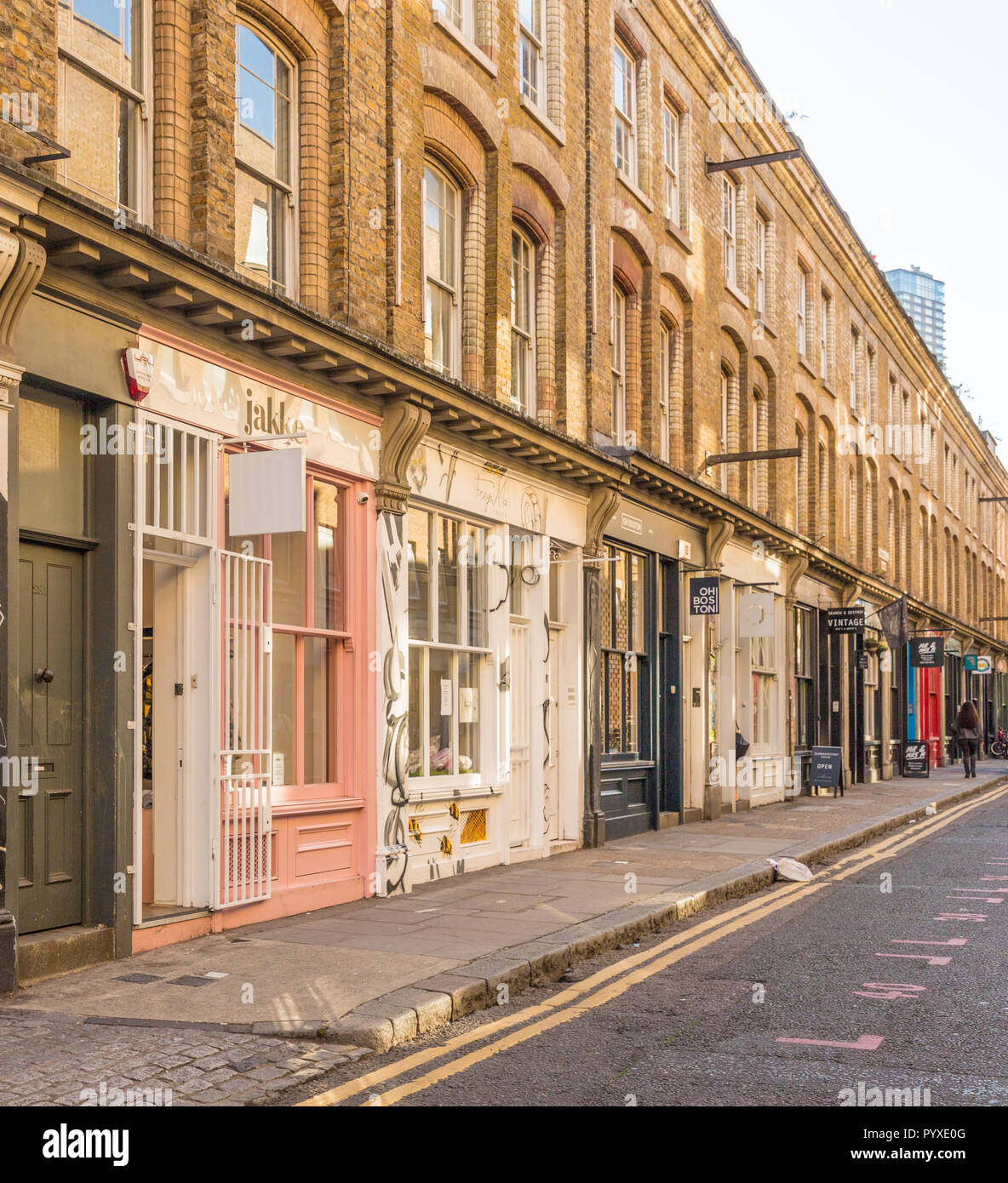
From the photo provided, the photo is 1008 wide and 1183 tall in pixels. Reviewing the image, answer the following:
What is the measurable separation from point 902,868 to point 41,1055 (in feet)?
32.2

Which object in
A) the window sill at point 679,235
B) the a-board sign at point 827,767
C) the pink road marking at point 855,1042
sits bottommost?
A: the a-board sign at point 827,767

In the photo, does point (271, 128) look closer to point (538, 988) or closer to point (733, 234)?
point (538, 988)

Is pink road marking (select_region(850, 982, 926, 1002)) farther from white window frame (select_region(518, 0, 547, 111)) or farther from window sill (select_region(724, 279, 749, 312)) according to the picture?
window sill (select_region(724, 279, 749, 312))

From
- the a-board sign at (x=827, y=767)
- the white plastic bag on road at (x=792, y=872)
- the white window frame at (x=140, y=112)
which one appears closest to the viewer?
the white window frame at (x=140, y=112)

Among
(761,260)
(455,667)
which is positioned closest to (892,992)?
(455,667)

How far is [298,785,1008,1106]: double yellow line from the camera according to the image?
5.47 metres

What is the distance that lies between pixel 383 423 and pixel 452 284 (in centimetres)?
257

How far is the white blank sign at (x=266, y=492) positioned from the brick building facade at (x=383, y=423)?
18cm

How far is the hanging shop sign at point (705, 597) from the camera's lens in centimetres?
1812

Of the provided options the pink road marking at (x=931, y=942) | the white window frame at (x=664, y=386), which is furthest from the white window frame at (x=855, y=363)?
the pink road marking at (x=931, y=942)

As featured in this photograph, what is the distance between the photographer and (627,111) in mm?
17562

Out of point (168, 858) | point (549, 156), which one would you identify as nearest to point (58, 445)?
point (168, 858)

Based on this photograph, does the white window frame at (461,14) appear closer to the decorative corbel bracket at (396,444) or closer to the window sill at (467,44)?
the window sill at (467,44)

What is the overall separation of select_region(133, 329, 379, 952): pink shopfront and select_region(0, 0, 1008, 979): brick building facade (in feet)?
0.11
